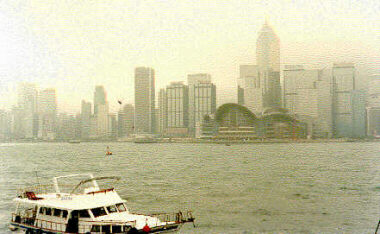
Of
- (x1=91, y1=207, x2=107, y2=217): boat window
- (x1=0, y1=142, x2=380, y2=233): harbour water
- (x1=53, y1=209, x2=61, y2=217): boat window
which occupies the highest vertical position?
(x1=91, y1=207, x2=107, y2=217): boat window

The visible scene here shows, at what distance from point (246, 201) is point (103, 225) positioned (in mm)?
22160

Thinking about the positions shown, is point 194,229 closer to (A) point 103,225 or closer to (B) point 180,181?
(A) point 103,225

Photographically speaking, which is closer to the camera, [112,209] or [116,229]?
[116,229]

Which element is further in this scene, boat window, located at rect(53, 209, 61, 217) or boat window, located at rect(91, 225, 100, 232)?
boat window, located at rect(53, 209, 61, 217)

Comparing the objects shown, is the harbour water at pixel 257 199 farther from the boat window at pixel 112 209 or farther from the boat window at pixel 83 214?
the boat window at pixel 83 214

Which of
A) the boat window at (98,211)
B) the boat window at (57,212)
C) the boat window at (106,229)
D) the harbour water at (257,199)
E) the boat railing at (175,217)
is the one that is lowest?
the harbour water at (257,199)

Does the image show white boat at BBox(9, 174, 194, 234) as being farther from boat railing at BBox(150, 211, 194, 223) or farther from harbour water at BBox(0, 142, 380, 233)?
harbour water at BBox(0, 142, 380, 233)

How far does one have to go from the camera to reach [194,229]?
30.6m

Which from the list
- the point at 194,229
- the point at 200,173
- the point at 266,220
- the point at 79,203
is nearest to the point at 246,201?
the point at 266,220

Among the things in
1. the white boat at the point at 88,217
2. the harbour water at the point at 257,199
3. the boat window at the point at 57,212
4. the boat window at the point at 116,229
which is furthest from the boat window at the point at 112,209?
the harbour water at the point at 257,199

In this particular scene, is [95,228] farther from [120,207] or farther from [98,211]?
[120,207]

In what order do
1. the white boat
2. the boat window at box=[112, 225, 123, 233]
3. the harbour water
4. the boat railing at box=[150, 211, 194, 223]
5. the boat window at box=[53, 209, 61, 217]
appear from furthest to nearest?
1. the harbour water
2. the boat railing at box=[150, 211, 194, 223]
3. the boat window at box=[53, 209, 61, 217]
4. the white boat
5. the boat window at box=[112, 225, 123, 233]

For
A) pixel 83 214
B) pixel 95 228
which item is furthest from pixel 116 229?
pixel 83 214

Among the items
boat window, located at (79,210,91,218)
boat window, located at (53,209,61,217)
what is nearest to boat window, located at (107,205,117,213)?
boat window, located at (79,210,91,218)
